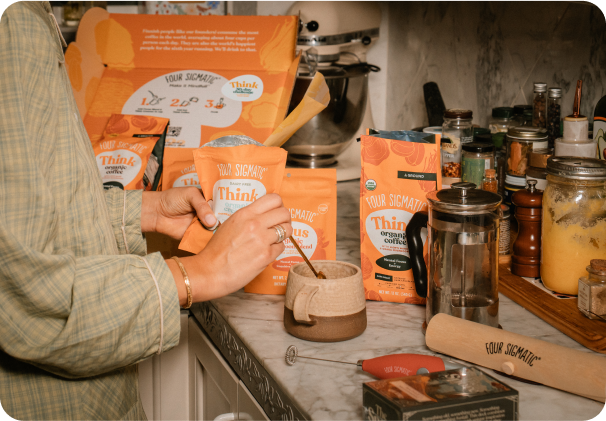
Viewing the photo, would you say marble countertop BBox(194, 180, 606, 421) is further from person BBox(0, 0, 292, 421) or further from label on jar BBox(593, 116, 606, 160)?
label on jar BBox(593, 116, 606, 160)

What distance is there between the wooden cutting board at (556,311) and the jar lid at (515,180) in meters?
0.16

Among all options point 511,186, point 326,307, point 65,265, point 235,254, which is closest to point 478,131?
point 511,186

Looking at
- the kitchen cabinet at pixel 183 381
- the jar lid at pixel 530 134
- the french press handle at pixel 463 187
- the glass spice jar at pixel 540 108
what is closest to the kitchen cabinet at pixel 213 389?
the kitchen cabinet at pixel 183 381

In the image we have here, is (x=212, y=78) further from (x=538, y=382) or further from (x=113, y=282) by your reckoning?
(x=538, y=382)

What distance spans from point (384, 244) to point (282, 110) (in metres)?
0.46

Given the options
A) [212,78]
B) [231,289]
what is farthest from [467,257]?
[212,78]

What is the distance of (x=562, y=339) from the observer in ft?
2.84

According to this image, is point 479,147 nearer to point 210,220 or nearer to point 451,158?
point 451,158

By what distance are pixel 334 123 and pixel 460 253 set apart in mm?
980

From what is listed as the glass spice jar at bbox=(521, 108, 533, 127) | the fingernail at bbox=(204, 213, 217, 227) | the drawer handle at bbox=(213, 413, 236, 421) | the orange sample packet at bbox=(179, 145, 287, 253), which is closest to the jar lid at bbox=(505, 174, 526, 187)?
the glass spice jar at bbox=(521, 108, 533, 127)

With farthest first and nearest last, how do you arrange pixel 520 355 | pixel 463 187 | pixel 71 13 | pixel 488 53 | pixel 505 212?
pixel 71 13, pixel 488 53, pixel 505 212, pixel 463 187, pixel 520 355

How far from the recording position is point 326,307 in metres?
0.87

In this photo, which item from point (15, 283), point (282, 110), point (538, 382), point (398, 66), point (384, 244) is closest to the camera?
point (15, 283)

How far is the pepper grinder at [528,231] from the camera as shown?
3.39 feet
